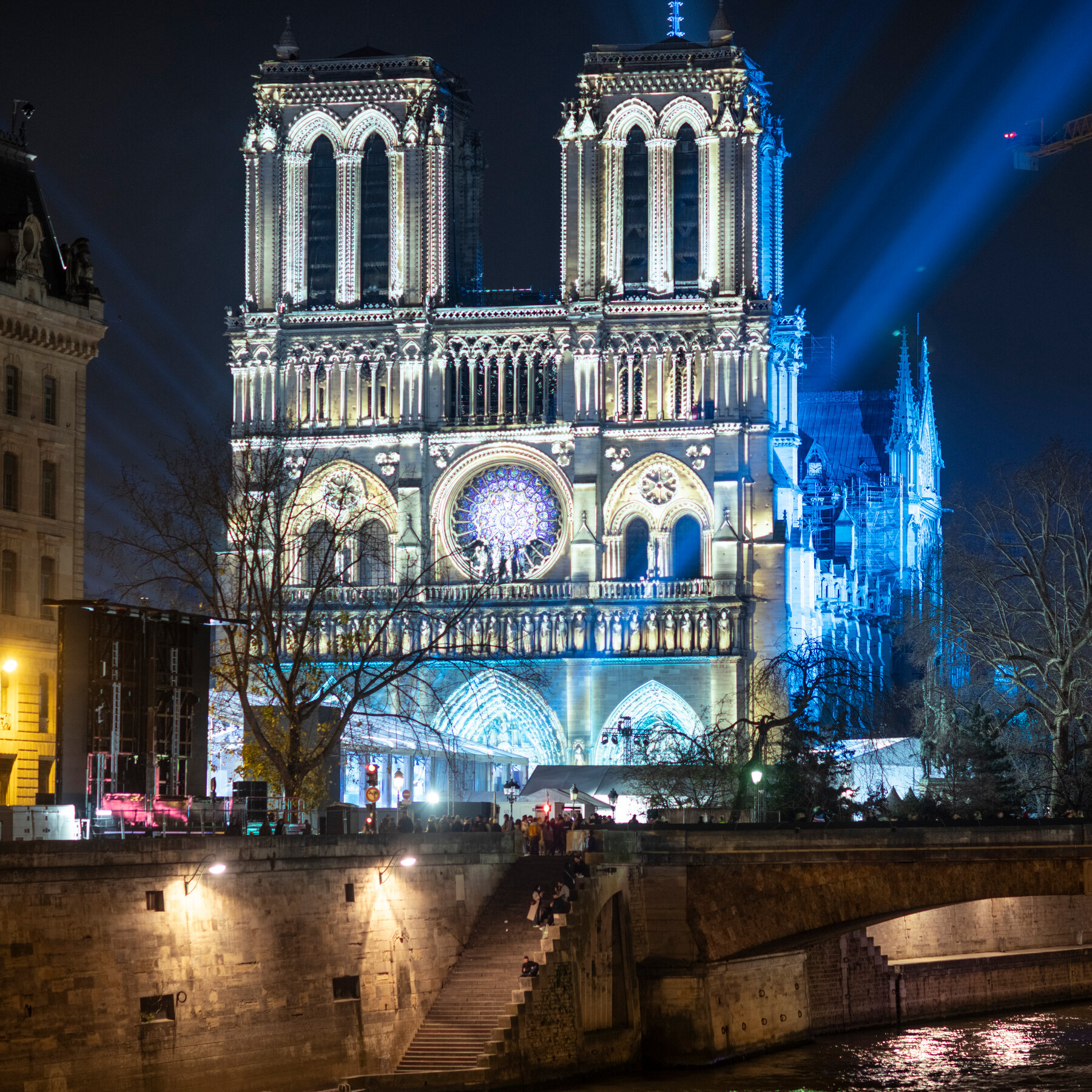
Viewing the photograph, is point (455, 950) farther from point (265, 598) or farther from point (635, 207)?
point (635, 207)

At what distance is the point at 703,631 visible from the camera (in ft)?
333

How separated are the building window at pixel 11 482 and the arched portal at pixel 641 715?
4500 centimetres

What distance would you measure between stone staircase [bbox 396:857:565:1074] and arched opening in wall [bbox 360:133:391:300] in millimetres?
53615

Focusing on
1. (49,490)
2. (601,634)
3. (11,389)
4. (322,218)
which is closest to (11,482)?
(49,490)

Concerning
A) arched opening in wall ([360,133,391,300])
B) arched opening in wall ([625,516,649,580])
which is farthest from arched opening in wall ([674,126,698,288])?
arched opening in wall ([360,133,391,300])

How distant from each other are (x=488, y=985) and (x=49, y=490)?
17.8m

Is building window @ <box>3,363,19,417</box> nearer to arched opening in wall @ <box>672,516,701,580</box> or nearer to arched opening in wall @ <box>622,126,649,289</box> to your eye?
arched opening in wall @ <box>672,516,701,580</box>

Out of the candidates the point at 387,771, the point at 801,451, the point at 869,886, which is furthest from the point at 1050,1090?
the point at 801,451

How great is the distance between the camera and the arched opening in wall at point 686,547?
104 metres

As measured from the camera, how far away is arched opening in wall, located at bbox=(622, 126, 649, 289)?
105500 millimetres

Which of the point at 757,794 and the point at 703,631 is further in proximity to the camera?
the point at 703,631

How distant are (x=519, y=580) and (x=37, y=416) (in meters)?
40.1

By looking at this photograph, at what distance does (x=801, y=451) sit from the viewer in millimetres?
132750

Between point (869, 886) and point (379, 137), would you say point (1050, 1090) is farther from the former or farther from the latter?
point (379, 137)
